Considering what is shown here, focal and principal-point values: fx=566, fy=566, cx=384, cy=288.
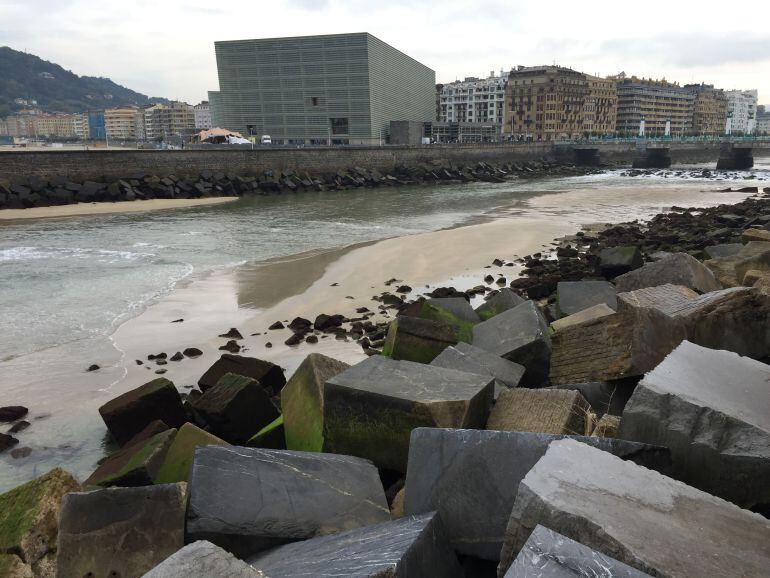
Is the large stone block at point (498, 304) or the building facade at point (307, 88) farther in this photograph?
the building facade at point (307, 88)

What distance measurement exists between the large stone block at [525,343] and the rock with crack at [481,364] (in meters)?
0.29

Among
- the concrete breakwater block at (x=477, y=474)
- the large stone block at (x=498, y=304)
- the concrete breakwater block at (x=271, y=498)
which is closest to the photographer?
the concrete breakwater block at (x=477, y=474)

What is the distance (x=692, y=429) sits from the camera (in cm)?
274

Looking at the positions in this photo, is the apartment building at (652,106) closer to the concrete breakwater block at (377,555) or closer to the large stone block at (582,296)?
the large stone block at (582,296)

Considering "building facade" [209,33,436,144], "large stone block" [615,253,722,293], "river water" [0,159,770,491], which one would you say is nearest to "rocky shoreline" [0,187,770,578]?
"large stone block" [615,253,722,293]

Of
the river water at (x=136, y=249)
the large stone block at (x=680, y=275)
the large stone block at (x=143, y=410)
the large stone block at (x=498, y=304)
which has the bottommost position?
the river water at (x=136, y=249)

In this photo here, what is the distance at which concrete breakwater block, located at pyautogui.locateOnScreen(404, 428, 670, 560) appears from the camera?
2.51 meters

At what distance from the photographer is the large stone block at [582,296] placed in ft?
23.3

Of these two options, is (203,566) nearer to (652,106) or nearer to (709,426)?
(709,426)

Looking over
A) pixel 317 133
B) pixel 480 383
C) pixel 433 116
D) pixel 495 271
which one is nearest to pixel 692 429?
pixel 480 383

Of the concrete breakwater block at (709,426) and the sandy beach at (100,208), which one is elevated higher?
the concrete breakwater block at (709,426)

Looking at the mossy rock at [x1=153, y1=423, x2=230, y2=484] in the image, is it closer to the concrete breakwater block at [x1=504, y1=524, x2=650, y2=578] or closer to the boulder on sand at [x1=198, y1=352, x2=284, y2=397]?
the boulder on sand at [x1=198, y1=352, x2=284, y2=397]

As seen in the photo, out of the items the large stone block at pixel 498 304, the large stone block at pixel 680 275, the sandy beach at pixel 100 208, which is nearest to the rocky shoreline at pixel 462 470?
the large stone block at pixel 680 275

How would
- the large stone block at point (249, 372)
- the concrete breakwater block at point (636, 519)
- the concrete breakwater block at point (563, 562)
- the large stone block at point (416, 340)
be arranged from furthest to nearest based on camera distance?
1. the large stone block at point (249, 372)
2. the large stone block at point (416, 340)
3. the concrete breakwater block at point (636, 519)
4. the concrete breakwater block at point (563, 562)
